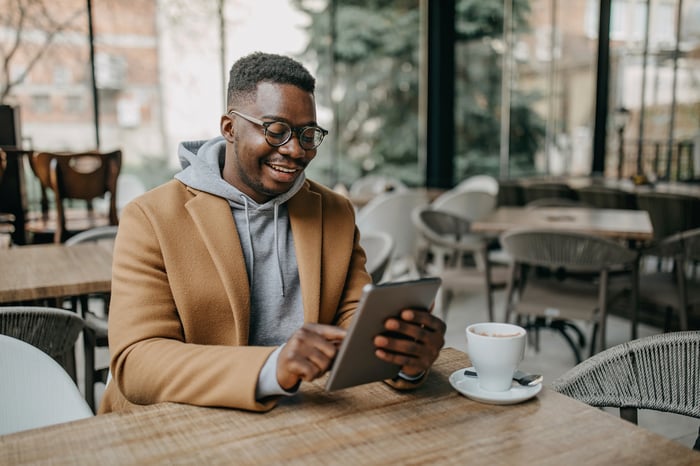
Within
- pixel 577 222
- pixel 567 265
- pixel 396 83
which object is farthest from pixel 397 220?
pixel 396 83

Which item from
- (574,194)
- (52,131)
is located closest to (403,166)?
(574,194)

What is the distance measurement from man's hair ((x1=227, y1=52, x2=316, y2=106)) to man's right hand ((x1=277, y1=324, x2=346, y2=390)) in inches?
21.3

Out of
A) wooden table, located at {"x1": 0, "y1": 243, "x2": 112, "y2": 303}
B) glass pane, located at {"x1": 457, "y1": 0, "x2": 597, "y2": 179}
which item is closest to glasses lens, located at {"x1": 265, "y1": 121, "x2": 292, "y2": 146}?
wooden table, located at {"x1": 0, "y1": 243, "x2": 112, "y2": 303}

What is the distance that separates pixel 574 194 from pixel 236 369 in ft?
19.1

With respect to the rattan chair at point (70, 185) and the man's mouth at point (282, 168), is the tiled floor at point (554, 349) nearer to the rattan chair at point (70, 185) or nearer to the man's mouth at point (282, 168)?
A: the man's mouth at point (282, 168)

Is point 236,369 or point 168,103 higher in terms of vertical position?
point 168,103

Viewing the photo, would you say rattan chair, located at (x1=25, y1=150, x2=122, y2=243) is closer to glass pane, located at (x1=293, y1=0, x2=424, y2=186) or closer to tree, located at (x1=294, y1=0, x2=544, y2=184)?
tree, located at (x1=294, y1=0, x2=544, y2=184)

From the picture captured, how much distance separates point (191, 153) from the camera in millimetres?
1437

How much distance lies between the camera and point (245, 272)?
4.27ft

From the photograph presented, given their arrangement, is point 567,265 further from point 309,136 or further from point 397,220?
point 309,136

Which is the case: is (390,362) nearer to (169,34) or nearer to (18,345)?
(18,345)

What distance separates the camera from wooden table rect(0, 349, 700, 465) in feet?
2.86

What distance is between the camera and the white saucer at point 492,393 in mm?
1046

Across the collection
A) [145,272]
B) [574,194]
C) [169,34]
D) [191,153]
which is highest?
[169,34]
